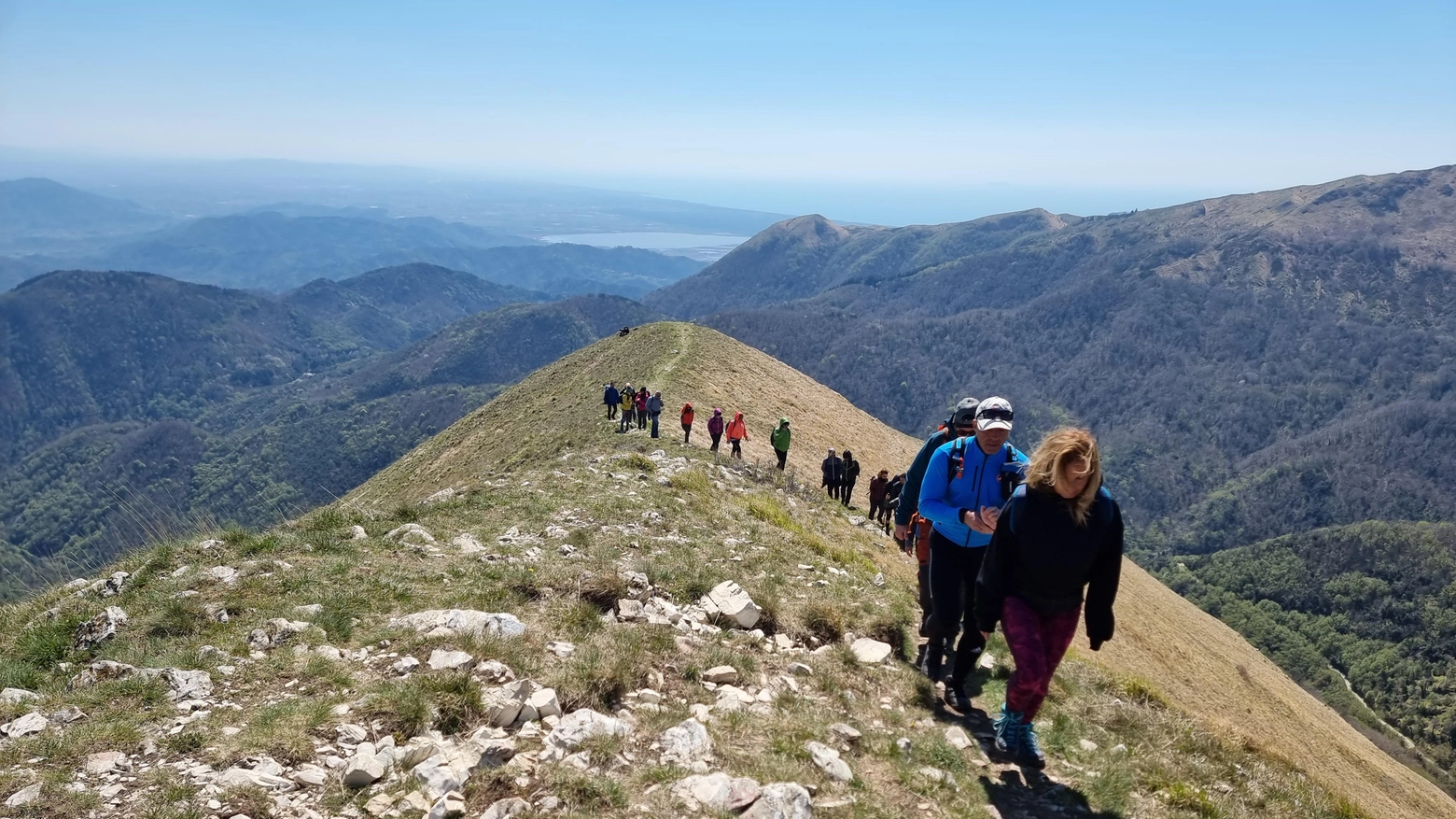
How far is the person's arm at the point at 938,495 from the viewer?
6.60 meters

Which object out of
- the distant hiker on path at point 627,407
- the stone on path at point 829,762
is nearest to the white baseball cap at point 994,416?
the stone on path at point 829,762

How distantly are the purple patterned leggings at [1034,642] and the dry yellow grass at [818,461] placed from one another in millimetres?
3805

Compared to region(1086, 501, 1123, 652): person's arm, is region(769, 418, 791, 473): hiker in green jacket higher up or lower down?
lower down

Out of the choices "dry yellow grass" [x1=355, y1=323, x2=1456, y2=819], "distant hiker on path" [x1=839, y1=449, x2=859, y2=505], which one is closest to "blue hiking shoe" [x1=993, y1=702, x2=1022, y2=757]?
"dry yellow grass" [x1=355, y1=323, x2=1456, y2=819]

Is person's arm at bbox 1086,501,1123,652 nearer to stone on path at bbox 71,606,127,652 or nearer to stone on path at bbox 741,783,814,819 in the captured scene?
stone on path at bbox 741,783,814,819

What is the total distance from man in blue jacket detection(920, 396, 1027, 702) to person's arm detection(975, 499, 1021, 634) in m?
0.53

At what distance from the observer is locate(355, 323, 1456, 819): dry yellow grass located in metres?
18.4

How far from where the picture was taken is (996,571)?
5.68 meters

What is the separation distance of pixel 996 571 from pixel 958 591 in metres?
1.43

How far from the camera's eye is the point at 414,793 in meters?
4.44

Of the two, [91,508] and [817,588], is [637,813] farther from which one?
[91,508]

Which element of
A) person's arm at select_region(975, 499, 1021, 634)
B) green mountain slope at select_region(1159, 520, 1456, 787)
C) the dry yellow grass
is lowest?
green mountain slope at select_region(1159, 520, 1456, 787)

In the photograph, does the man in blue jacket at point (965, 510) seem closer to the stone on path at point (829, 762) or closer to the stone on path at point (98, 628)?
the stone on path at point (829, 762)

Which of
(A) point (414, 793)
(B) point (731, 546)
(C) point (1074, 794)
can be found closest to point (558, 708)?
(A) point (414, 793)
